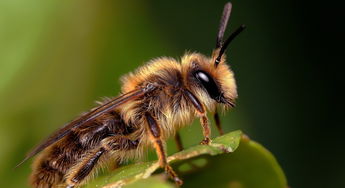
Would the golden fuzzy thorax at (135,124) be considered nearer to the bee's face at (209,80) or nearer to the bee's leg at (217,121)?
the bee's face at (209,80)

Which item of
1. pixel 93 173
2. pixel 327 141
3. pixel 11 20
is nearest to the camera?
pixel 93 173

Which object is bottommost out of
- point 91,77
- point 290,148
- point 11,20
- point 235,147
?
point 290,148

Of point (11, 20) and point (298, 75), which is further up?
point (11, 20)

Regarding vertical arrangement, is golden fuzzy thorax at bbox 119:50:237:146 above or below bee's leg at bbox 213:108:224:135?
above

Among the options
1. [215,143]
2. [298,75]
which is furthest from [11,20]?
[298,75]

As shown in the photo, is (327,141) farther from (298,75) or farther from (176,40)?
(176,40)

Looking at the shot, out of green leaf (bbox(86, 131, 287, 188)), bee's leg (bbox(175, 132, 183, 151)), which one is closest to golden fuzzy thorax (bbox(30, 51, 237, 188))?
bee's leg (bbox(175, 132, 183, 151))

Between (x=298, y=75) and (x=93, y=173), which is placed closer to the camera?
(x=93, y=173)

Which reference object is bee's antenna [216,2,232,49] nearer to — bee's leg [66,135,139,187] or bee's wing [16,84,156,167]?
bee's wing [16,84,156,167]

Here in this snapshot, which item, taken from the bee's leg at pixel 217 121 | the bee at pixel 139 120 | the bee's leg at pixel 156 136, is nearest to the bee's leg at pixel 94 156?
the bee at pixel 139 120

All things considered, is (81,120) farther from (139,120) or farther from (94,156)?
(139,120)
